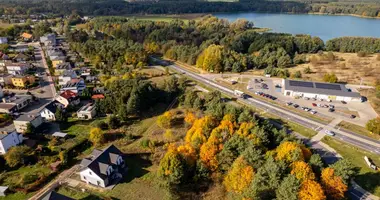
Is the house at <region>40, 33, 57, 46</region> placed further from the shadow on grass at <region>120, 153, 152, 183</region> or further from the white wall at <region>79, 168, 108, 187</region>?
the white wall at <region>79, 168, 108, 187</region>

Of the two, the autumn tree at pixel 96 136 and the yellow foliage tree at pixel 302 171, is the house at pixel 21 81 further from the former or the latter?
the yellow foliage tree at pixel 302 171

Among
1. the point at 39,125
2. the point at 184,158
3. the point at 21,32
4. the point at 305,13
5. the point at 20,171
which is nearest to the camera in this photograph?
the point at 184,158

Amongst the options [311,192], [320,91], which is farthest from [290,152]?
[320,91]

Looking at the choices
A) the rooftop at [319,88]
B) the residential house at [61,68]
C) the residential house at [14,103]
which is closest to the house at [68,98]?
the residential house at [14,103]

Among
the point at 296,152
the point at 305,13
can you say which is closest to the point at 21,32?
the point at 296,152

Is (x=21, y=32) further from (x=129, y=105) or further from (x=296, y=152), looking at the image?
(x=296, y=152)

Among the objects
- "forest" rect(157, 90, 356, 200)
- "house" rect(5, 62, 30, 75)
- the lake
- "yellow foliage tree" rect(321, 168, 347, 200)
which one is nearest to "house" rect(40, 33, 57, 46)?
"house" rect(5, 62, 30, 75)
